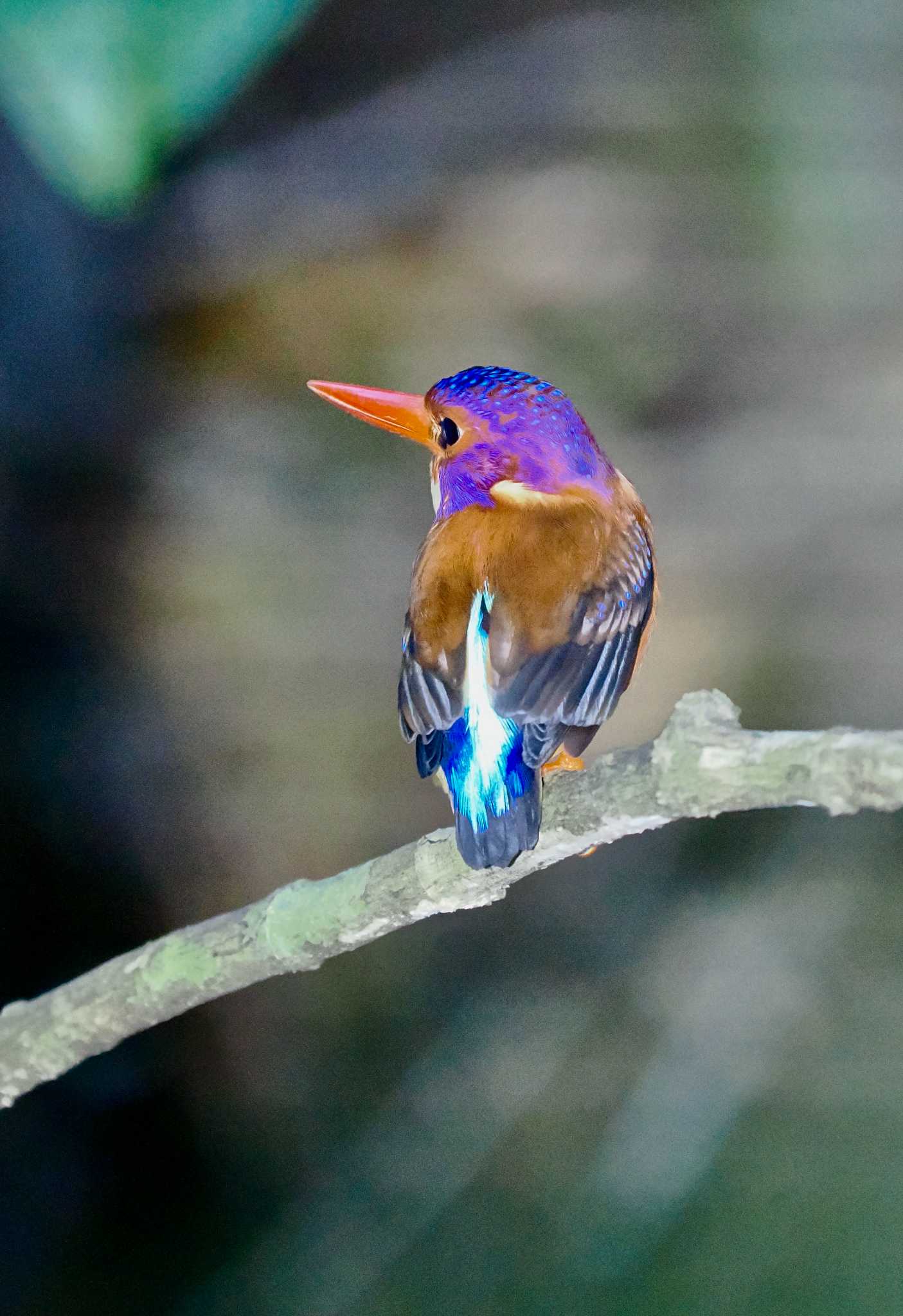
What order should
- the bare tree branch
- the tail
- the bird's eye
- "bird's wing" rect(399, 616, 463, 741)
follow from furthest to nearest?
the bird's eye < "bird's wing" rect(399, 616, 463, 741) < the tail < the bare tree branch

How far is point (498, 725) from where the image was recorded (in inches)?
29.4

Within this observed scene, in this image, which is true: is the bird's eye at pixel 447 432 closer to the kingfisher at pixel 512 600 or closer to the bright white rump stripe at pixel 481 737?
the kingfisher at pixel 512 600

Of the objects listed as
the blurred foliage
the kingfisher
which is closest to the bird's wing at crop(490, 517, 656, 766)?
the kingfisher

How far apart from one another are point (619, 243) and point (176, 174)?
503 mm

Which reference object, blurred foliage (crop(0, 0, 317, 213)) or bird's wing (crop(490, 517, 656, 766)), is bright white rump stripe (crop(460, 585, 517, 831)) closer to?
bird's wing (crop(490, 517, 656, 766))

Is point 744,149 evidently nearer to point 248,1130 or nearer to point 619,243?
point 619,243

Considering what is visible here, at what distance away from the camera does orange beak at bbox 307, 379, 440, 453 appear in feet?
3.14

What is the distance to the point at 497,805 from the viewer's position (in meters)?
0.68

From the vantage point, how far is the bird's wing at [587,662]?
2.43 feet

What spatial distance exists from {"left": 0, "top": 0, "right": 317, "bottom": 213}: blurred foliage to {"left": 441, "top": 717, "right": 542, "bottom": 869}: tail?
2.86ft

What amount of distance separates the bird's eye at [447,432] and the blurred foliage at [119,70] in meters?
0.57

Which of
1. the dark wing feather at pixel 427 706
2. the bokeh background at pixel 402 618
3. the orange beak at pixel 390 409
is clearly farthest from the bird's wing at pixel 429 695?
the bokeh background at pixel 402 618

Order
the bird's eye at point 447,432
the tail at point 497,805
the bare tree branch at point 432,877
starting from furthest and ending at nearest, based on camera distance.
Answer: the bird's eye at point 447,432, the tail at point 497,805, the bare tree branch at point 432,877

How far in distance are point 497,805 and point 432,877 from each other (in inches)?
2.8
